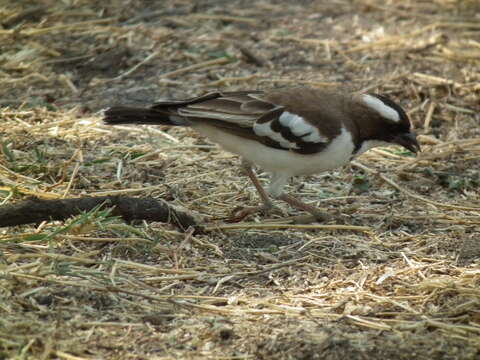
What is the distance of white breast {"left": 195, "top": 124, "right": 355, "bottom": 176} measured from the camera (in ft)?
20.4

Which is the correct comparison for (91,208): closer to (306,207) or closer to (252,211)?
(252,211)

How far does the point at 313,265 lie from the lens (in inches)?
222

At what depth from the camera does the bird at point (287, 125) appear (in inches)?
246

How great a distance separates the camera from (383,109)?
642cm

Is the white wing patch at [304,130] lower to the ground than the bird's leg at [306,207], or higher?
higher

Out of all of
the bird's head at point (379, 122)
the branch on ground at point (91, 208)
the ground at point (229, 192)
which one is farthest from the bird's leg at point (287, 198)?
the branch on ground at point (91, 208)

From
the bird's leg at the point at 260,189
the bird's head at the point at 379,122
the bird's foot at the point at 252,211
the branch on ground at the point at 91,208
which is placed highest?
the bird's head at the point at 379,122

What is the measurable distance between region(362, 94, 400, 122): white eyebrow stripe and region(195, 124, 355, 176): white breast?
12.4 inches

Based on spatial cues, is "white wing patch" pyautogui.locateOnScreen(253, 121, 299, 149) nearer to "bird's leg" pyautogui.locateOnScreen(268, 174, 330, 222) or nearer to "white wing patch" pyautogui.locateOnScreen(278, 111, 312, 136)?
"white wing patch" pyautogui.locateOnScreen(278, 111, 312, 136)

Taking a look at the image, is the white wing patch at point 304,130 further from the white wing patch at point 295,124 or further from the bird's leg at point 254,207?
the bird's leg at point 254,207

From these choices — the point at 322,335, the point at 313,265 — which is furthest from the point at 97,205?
the point at 322,335

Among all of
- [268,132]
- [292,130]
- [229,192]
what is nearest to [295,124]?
[292,130]

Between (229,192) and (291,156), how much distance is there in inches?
29.6

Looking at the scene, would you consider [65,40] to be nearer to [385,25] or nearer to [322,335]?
[385,25]
